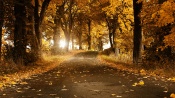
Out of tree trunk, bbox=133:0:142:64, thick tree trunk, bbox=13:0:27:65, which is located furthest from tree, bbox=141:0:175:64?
thick tree trunk, bbox=13:0:27:65

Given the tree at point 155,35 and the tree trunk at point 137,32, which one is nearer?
the tree at point 155,35

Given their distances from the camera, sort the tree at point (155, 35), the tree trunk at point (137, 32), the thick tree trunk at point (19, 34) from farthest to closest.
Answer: the tree trunk at point (137, 32), the thick tree trunk at point (19, 34), the tree at point (155, 35)

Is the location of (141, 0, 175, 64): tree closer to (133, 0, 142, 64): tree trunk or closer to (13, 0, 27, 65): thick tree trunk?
(133, 0, 142, 64): tree trunk

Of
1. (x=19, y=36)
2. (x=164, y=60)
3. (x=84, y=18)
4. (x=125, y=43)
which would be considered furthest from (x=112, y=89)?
(x=84, y=18)

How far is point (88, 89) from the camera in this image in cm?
1059

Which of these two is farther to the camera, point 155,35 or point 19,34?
point 19,34

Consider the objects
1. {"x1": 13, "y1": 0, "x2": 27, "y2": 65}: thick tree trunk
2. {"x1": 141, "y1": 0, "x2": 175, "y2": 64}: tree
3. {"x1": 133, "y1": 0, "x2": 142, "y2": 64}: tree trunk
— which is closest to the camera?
{"x1": 141, "y1": 0, "x2": 175, "y2": 64}: tree

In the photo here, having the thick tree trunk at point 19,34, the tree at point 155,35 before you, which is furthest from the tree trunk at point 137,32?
the thick tree trunk at point 19,34

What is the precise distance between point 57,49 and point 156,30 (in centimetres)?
2212

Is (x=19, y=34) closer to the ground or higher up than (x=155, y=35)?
higher up

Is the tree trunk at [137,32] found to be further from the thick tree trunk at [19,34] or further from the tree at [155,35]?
the thick tree trunk at [19,34]

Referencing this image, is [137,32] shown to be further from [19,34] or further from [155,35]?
[19,34]

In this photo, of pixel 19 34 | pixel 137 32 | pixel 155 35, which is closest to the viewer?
pixel 155 35

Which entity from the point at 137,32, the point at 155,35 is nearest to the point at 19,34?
the point at 137,32
